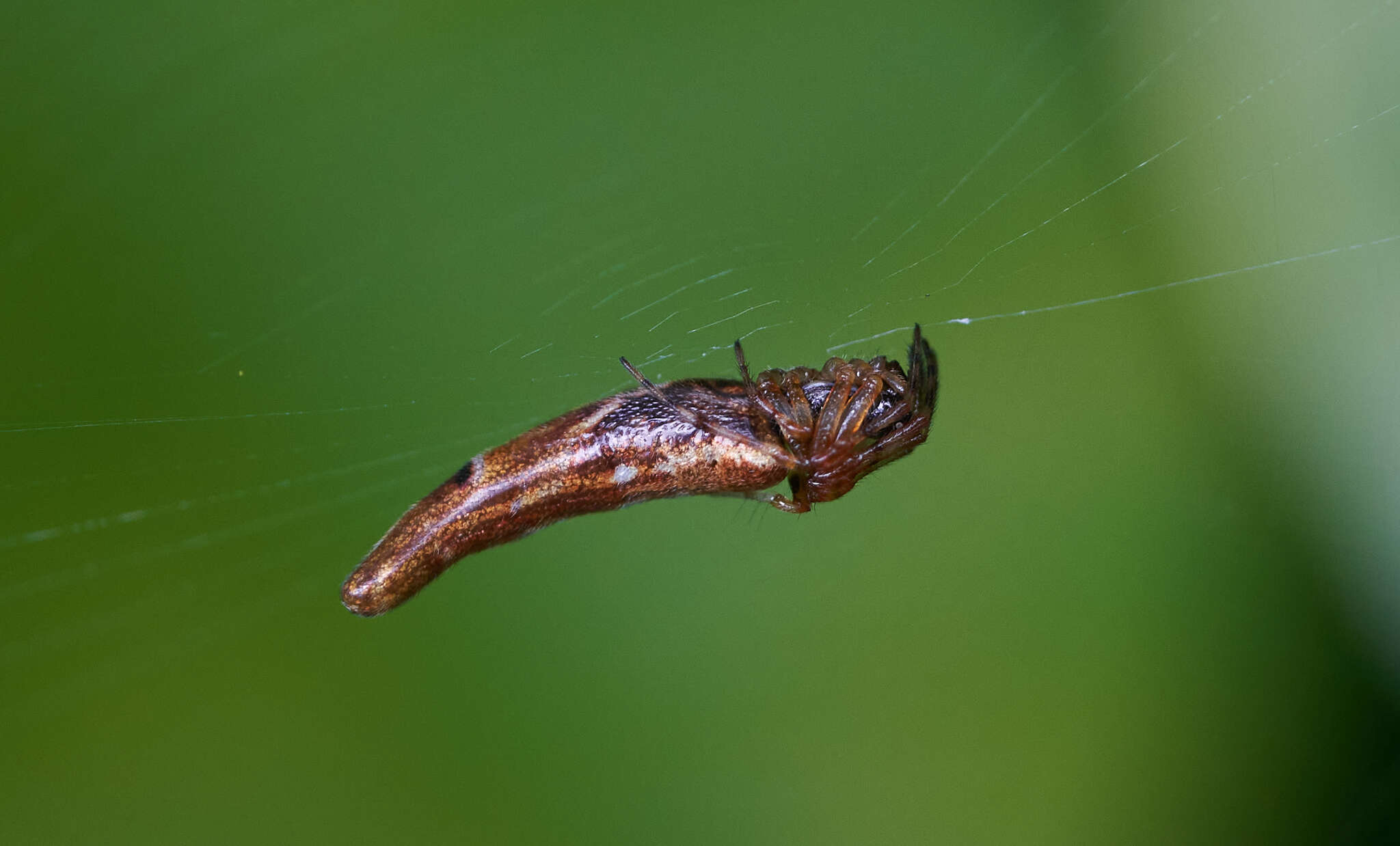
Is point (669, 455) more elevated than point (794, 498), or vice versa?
point (669, 455)

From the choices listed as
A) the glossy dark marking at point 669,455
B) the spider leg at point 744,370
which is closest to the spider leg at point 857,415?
the glossy dark marking at point 669,455

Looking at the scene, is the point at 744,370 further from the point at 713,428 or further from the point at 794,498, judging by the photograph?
the point at 794,498

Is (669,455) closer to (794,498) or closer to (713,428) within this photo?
(713,428)

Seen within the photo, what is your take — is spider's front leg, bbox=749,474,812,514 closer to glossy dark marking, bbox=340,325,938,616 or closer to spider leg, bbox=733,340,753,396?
glossy dark marking, bbox=340,325,938,616

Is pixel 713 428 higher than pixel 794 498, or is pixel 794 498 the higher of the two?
pixel 713 428

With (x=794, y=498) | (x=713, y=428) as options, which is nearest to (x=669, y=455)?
(x=713, y=428)

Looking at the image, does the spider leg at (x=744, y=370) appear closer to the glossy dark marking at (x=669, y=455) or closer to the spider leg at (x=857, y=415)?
the glossy dark marking at (x=669, y=455)

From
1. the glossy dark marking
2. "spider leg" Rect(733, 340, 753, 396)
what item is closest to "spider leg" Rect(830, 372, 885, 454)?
the glossy dark marking

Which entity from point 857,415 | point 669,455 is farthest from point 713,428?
point 857,415
